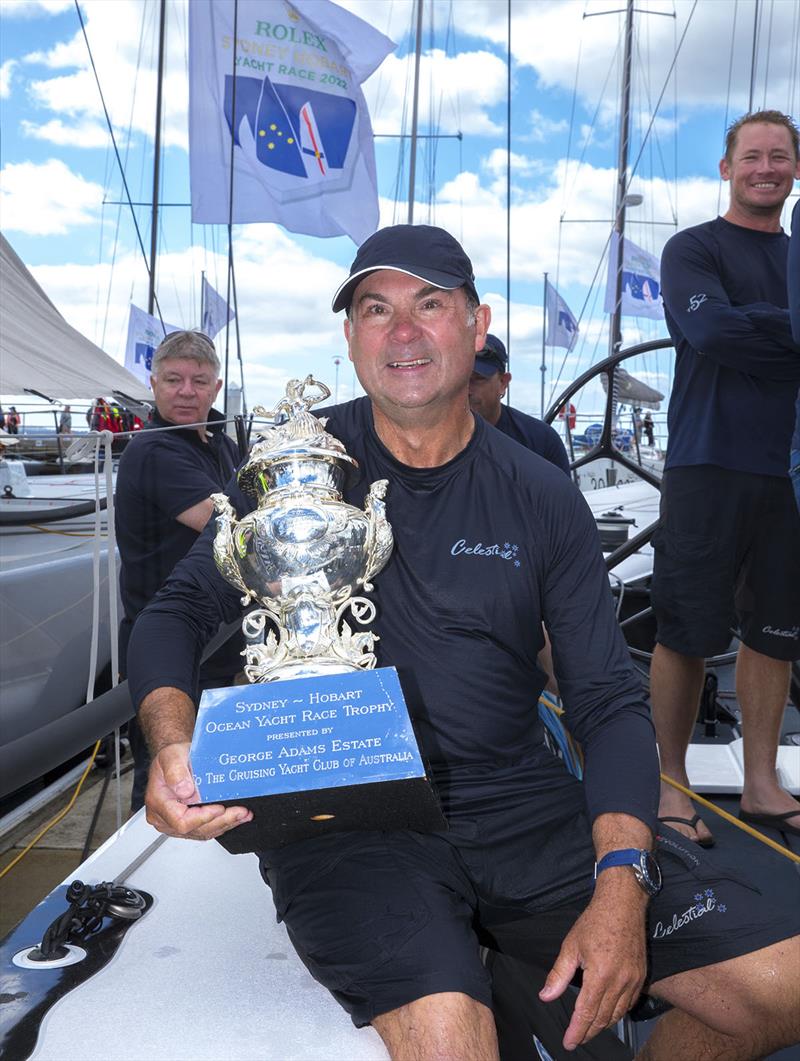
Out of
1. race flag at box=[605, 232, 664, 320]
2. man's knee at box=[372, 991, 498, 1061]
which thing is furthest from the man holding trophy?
race flag at box=[605, 232, 664, 320]

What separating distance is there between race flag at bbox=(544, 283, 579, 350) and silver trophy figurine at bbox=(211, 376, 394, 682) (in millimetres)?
13895

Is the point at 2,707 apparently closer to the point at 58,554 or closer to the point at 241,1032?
the point at 58,554

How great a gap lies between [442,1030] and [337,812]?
10.9 inches

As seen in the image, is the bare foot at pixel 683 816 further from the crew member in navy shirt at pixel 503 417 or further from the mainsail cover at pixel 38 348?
the mainsail cover at pixel 38 348

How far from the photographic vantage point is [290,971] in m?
1.35

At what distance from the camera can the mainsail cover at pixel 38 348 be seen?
4.04 m

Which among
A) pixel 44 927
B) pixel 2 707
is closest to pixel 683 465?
pixel 44 927

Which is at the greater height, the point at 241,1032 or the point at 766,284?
the point at 766,284

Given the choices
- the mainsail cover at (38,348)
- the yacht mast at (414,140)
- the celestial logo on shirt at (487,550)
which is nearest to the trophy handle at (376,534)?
the celestial logo on shirt at (487,550)

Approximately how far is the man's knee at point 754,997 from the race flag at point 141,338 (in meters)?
8.85

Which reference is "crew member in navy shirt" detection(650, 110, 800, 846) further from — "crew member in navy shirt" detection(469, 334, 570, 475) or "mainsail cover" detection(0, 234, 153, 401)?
"mainsail cover" detection(0, 234, 153, 401)

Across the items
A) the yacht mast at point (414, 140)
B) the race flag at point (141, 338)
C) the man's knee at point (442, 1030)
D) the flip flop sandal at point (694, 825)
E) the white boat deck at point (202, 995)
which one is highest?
the yacht mast at point (414, 140)

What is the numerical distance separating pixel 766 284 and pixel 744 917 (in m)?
1.72

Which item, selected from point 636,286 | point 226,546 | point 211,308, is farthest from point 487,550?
point 211,308
